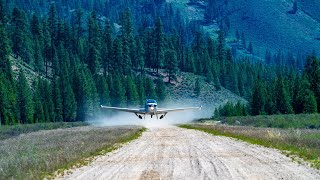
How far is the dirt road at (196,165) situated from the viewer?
18625mm

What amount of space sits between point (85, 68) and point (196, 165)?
119 meters

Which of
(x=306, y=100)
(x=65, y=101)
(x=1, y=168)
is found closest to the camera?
(x=1, y=168)

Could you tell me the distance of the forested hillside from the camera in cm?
11269

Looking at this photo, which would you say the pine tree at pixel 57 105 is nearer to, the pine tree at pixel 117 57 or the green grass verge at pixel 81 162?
the pine tree at pixel 117 57

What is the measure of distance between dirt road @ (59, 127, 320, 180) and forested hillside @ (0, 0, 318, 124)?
7997 centimetres

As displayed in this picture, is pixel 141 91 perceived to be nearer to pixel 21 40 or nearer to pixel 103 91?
pixel 103 91

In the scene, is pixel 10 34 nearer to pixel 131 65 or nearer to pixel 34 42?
pixel 34 42

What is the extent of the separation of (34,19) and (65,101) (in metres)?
50.7

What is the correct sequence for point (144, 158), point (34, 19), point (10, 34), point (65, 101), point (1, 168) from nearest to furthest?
point (1, 168) < point (144, 158) < point (65, 101) < point (10, 34) < point (34, 19)

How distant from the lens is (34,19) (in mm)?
156750

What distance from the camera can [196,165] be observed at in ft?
70.2

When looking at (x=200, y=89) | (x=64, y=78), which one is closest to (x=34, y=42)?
(x=64, y=78)

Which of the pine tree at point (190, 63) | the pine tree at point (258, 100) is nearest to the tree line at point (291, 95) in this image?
the pine tree at point (258, 100)

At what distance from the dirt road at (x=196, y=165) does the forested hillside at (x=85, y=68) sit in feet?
262
